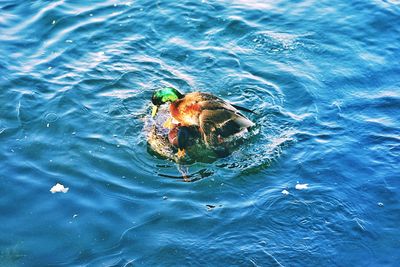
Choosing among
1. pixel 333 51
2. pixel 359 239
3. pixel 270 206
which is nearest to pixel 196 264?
pixel 270 206

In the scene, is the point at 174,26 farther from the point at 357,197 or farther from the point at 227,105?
the point at 357,197

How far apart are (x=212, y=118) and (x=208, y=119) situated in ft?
0.18

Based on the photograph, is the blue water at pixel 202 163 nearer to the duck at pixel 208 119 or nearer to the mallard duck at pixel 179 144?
the mallard duck at pixel 179 144

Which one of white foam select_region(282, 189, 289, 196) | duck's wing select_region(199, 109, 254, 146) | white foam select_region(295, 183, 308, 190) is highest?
duck's wing select_region(199, 109, 254, 146)

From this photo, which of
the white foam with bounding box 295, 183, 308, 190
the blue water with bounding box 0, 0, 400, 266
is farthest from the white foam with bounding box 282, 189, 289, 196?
the white foam with bounding box 295, 183, 308, 190

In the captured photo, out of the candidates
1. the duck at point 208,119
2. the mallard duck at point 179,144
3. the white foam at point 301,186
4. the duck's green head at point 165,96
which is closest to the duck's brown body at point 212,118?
the duck at point 208,119

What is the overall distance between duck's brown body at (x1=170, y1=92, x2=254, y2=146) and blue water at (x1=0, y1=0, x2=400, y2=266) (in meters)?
0.32

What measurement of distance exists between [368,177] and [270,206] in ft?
4.61

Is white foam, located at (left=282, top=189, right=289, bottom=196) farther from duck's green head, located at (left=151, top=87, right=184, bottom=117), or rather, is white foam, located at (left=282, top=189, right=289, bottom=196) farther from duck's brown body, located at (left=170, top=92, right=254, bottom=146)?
duck's green head, located at (left=151, top=87, right=184, bottom=117)

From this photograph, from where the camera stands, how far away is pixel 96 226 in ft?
22.3

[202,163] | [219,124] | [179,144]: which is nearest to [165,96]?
[179,144]

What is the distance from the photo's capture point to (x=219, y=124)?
25.7 feet

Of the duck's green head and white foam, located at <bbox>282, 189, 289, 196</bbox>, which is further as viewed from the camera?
the duck's green head

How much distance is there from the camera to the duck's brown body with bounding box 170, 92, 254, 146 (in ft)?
25.8
